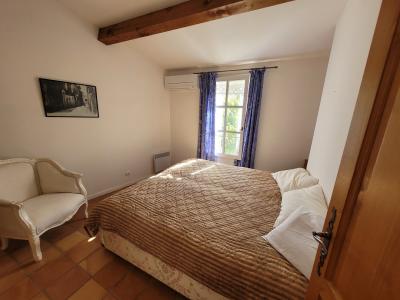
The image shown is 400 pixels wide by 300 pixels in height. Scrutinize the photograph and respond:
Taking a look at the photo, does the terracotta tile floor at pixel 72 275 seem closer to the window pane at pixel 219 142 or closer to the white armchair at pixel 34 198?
the white armchair at pixel 34 198

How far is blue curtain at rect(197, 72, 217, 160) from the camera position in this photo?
3.27 m

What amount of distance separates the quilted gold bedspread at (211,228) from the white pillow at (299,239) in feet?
0.14

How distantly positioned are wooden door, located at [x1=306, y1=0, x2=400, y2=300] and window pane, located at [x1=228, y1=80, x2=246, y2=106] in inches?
108

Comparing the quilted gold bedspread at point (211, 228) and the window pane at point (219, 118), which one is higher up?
the window pane at point (219, 118)

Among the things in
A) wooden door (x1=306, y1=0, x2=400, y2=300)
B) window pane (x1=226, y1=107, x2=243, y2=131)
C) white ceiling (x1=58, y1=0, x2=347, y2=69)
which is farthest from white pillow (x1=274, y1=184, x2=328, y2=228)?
window pane (x1=226, y1=107, x2=243, y2=131)

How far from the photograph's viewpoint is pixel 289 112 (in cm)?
283

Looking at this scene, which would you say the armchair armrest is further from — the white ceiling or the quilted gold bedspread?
the white ceiling

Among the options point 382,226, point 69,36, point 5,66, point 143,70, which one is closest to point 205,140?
point 143,70

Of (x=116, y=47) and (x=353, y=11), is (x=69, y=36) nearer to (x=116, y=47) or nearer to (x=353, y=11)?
(x=116, y=47)

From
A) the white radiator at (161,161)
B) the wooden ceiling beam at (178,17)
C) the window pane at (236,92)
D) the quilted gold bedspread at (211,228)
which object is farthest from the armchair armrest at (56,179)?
the window pane at (236,92)

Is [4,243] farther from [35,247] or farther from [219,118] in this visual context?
[219,118]

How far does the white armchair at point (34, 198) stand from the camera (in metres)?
1.46

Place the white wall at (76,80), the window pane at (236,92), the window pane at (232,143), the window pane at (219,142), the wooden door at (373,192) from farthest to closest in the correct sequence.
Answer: the window pane at (219,142)
the window pane at (232,143)
the window pane at (236,92)
the white wall at (76,80)
the wooden door at (373,192)

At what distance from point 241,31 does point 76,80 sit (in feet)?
7.55
